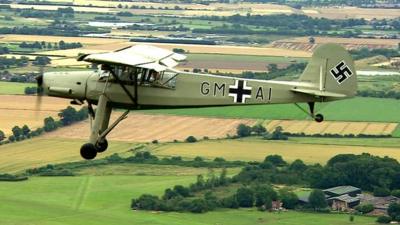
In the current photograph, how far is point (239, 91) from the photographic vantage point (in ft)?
130

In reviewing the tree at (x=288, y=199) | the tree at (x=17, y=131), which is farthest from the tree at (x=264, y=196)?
the tree at (x=17, y=131)

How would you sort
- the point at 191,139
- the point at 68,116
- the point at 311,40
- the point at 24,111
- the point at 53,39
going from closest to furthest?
the point at 191,139, the point at 68,116, the point at 24,111, the point at 53,39, the point at 311,40

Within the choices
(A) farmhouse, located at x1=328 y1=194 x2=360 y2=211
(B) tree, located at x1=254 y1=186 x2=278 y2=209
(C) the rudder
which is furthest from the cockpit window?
(A) farmhouse, located at x1=328 y1=194 x2=360 y2=211

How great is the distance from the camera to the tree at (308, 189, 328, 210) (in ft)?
258

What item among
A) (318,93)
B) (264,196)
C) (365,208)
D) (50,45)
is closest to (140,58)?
(318,93)

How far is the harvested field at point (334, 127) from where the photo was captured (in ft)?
307

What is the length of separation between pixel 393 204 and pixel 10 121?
28.2 metres

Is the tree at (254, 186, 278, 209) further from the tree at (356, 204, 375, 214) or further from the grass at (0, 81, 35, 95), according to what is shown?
the grass at (0, 81, 35, 95)

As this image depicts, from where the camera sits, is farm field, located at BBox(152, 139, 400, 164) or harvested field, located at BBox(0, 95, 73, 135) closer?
farm field, located at BBox(152, 139, 400, 164)

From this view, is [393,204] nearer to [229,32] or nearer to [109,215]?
[109,215]

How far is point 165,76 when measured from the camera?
129 ft

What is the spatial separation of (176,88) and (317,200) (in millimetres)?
40465

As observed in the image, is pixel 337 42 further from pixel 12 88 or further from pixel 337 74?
pixel 337 74

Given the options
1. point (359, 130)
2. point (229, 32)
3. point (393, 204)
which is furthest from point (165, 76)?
point (229, 32)
